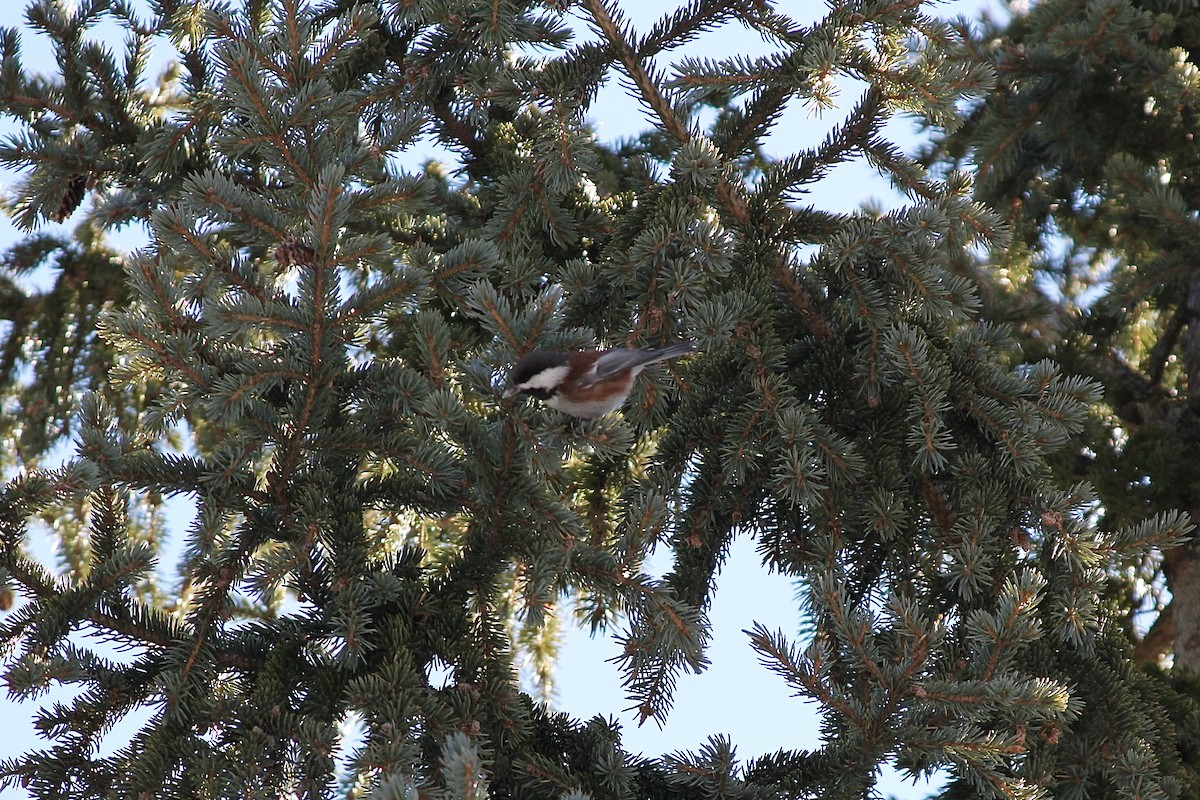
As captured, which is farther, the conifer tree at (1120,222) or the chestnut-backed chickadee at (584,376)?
the conifer tree at (1120,222)

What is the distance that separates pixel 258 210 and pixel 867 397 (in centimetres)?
186

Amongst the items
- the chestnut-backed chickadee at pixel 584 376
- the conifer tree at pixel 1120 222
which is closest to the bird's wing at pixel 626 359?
the chestnut-backed chickadee at pixel 584 376

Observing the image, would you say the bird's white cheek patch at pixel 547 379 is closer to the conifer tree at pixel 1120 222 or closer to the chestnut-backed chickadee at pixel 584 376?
the chestnut-backed chickadee at pixel 584 376

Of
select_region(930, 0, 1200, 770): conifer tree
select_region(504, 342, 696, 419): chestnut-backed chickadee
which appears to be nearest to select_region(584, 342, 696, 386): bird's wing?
select_region(504, 342, 696, 419): chestnut-backed chickadee

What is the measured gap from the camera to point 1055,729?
Result: 2.55 m

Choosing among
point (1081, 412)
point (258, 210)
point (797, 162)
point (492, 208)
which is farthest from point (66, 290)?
point (1081, 412)

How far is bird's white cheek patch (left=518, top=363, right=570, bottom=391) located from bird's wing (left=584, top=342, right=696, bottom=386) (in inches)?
3.5

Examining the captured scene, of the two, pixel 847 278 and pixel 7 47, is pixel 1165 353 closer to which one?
pixel 847 278

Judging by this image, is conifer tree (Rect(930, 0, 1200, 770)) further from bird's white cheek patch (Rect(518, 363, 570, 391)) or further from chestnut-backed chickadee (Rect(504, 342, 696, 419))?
bird's white cheek patch (Rect(518, 363, 570, 391))

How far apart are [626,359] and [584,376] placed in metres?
0.18

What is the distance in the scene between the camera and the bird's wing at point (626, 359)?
302 cm

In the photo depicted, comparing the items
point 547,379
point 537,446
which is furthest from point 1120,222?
point 537,446

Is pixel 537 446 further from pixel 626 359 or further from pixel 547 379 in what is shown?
pixel 626 359

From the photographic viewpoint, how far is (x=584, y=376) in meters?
2.95
